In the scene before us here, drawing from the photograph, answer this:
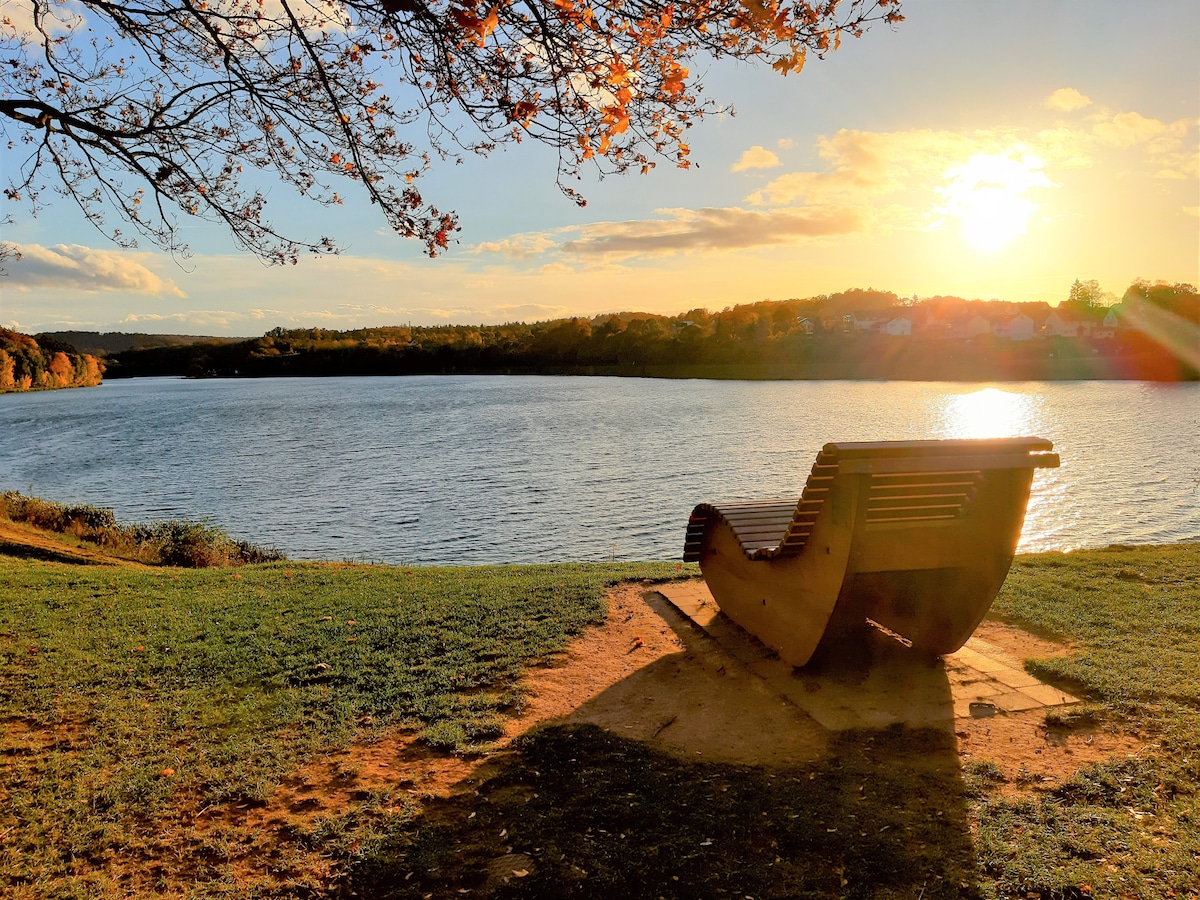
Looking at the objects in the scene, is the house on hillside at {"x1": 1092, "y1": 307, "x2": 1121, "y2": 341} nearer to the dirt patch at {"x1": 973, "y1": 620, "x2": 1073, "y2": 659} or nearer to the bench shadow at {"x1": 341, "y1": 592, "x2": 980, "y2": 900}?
the dirt patch at {"x1": 973, "y1": 620, "x2": 1073, "y2": 659}

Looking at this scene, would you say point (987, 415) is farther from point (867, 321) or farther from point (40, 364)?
point (40, 364)

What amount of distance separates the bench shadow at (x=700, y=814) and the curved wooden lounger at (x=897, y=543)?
0.52 meters

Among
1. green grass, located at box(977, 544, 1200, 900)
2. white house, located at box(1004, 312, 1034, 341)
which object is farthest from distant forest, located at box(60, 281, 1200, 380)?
green grass, located at box(977, 544, 1200, 900)

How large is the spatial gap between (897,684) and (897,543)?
108 centimetres

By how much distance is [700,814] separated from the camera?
11.7ft

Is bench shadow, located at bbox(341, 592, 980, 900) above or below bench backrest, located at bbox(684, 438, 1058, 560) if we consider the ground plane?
below

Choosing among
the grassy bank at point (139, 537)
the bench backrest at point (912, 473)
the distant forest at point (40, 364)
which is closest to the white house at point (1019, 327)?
the grassy bank at point (139, 537)

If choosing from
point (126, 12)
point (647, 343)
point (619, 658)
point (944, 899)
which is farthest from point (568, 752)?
point (647, 343)

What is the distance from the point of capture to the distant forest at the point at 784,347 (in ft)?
240

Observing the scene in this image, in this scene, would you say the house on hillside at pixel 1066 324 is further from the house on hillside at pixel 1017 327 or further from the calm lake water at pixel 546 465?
the calm lake water at pixel 546 465

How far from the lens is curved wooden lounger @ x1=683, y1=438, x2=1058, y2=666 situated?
4422 millimetres

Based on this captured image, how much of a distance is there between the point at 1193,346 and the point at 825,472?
82.7 m

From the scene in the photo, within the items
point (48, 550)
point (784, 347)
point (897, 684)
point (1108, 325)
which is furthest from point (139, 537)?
point (1108, 325)

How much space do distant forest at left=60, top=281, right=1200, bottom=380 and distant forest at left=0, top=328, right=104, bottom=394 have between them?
27.3 metres
